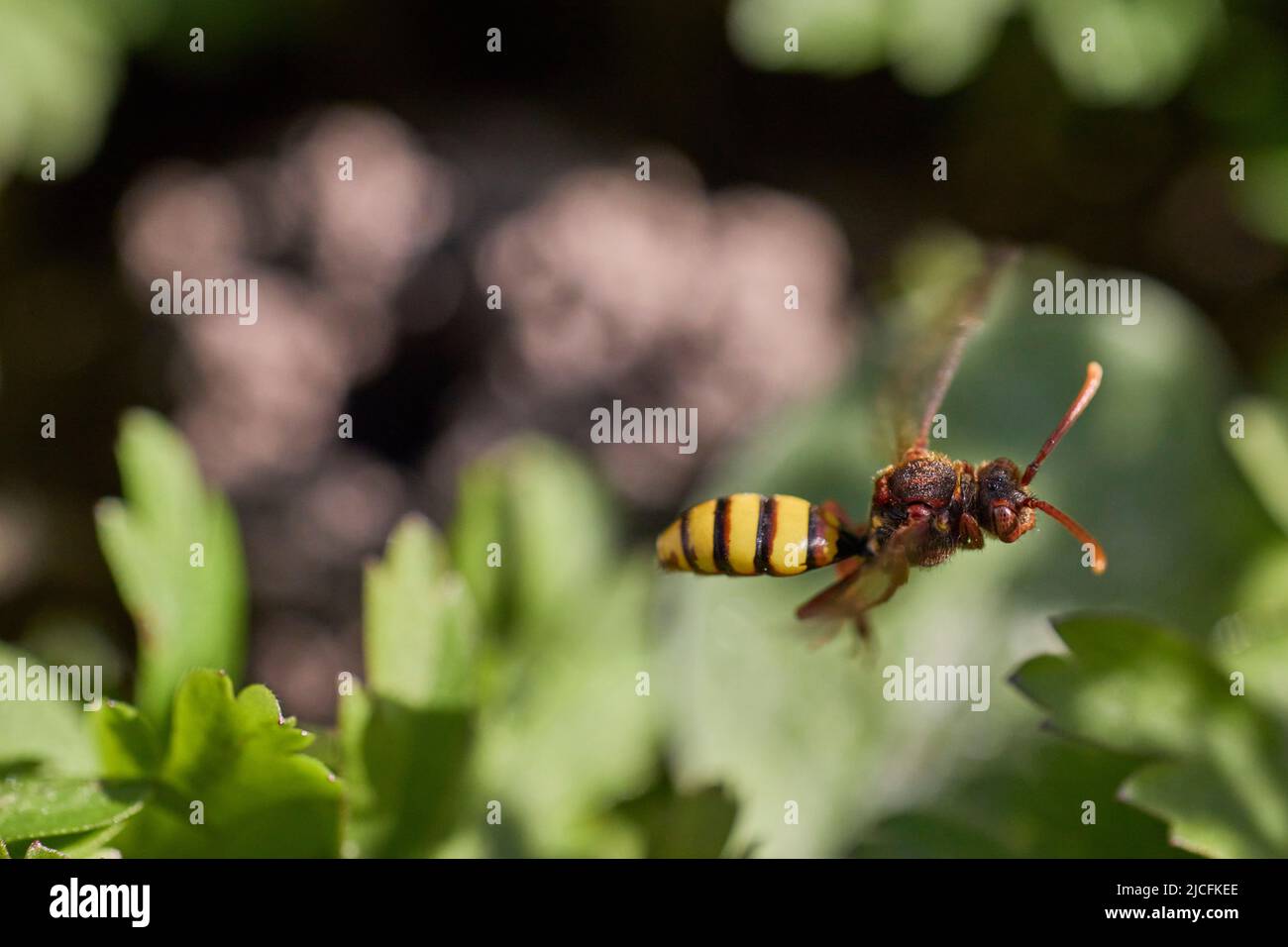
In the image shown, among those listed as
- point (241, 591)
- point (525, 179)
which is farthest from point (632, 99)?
point (241, 591)

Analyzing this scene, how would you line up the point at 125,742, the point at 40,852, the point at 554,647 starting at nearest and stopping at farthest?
the point at 40,852, the point at 125,742, the point at 554,647

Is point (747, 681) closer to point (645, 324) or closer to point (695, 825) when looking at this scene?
point (695, 825)

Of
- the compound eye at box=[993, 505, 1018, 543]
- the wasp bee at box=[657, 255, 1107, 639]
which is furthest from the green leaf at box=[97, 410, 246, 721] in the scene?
the compound eye at box=[993, 505, 1018, 543]

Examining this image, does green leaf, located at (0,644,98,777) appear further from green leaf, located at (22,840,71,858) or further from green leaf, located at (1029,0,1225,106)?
green leaf, located at (1029,0,1225,106)

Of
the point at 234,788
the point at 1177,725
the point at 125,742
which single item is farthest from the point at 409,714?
the point at 1177,725

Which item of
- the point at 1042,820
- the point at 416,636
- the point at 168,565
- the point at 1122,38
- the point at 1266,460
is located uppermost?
the point at 1122,38
